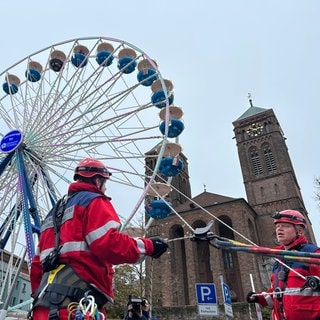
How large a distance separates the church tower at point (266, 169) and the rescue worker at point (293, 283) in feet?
124

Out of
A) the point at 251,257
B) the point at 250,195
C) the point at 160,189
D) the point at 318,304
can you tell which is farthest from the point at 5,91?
the point at 250,195

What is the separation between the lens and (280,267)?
3.25 meters

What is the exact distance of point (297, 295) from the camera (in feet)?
9.15

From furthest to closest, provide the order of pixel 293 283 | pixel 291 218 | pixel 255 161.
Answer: pixel 255 161 → pixel 291 218 → pixel 293 283

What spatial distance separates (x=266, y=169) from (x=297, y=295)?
44.0 m

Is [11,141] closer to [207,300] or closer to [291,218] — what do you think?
[207,300]

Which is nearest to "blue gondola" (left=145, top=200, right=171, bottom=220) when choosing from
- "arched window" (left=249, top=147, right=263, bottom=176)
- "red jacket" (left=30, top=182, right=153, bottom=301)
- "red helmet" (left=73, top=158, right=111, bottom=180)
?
"red helmet" (left=73, top=158, right=111, bottom=180)

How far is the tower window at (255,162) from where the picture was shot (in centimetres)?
4531

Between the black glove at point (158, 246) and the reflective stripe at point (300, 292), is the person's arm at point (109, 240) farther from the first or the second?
the reflective stripe at point (300, 292)

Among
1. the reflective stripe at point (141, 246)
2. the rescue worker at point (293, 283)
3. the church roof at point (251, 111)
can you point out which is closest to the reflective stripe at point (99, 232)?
the reflective stripe at point (141, 246)

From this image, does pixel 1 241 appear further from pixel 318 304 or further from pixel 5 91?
pixel 318 304

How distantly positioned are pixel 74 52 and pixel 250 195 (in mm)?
35968

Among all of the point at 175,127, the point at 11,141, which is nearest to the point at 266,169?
the point at 175,127

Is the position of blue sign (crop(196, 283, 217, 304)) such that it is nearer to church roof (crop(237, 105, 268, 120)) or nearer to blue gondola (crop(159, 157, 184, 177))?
blue gondola (crop(159, 157, 184, 177))
